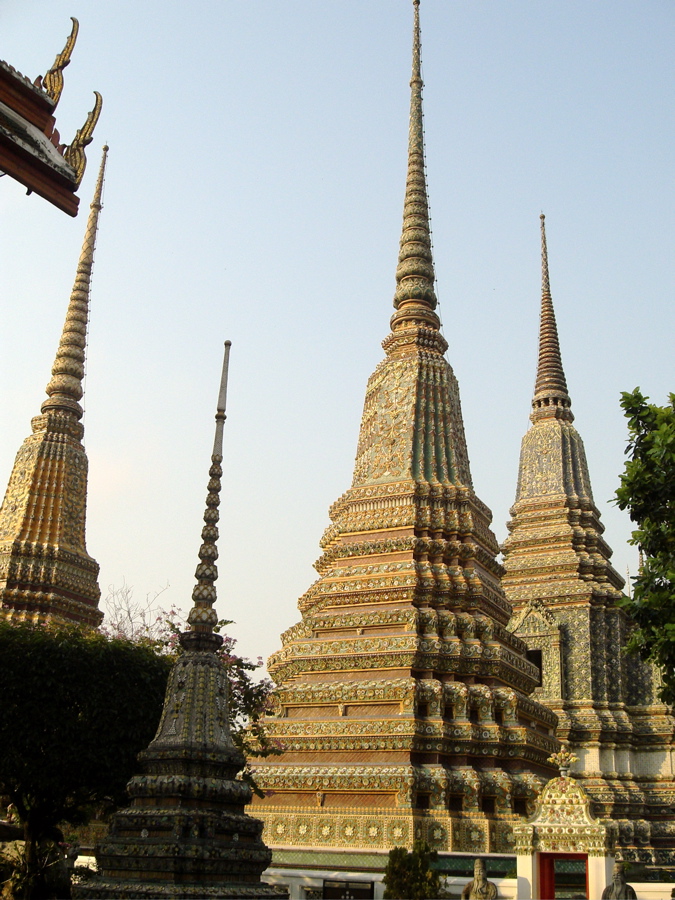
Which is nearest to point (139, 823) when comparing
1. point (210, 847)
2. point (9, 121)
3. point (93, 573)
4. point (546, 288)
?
point (210, 847)

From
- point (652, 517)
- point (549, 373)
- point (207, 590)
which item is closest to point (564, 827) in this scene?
point (652, 517)

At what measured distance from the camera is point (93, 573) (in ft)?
101

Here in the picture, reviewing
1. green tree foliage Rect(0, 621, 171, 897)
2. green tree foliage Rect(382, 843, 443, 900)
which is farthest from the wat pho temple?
green tree foliage Rect(0, 621, 171, 897)

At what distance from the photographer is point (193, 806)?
10.4 metres

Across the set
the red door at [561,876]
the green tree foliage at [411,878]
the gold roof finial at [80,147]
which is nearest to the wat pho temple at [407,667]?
the red door at [561,876]

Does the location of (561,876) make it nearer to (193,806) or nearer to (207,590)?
(193,806)

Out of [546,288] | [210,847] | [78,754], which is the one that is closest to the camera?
[210,847]

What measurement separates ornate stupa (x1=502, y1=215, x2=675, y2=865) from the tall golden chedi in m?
5.50

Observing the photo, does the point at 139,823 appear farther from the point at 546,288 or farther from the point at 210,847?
the point at 546,288

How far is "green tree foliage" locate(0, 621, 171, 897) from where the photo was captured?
17.6 meters

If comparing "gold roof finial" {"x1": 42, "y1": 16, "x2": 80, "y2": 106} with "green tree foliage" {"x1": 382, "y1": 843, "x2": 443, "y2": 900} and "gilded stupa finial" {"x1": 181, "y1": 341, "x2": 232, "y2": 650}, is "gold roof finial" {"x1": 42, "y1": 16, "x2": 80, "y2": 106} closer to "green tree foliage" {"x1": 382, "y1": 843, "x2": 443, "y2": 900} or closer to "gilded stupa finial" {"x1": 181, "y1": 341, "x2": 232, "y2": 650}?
"gilded stupa finial" {"x1": 181, "y1": 341, "x2": 232, "y2": 650}

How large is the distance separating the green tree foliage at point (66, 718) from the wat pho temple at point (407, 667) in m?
3.12

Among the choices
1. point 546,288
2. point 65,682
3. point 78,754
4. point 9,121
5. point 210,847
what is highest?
point 546,288

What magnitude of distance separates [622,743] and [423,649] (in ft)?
38.8
